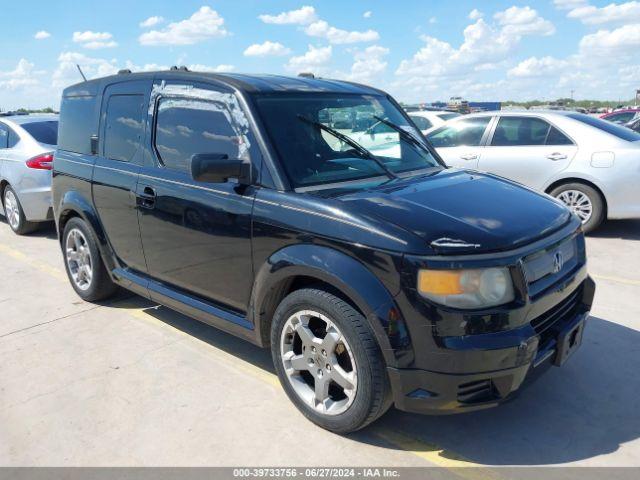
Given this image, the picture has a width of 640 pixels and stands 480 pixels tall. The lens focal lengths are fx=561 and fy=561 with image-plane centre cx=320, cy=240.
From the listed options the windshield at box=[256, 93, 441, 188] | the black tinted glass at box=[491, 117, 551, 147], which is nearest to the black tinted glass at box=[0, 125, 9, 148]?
the windshield at box=[256, 93, 441, 188]

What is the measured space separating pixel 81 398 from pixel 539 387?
296cm

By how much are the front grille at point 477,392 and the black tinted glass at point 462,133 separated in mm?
5927

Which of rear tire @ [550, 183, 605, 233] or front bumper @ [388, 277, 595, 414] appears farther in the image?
rear tire @ [550, 183, 605, 233]

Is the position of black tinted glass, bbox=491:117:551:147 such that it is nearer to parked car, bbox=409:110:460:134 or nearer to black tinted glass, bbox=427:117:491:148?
black tinted glass, bbox=427:117:491:148

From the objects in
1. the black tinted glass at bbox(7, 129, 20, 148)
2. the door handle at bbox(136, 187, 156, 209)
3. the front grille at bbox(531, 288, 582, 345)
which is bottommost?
the front grille at bbox(531, 288, 582, 345)

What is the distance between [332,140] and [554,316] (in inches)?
66.9

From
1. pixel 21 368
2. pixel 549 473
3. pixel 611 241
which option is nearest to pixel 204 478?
pixel 549 473

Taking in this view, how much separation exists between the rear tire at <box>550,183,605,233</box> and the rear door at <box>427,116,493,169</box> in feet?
4.15

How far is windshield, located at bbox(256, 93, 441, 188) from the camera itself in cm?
344

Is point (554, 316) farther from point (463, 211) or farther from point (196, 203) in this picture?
point (196, 203)

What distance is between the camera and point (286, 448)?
10.0 feet

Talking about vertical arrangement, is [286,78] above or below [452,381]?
above

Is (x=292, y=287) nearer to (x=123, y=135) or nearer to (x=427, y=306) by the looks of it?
(x=427, y=306)

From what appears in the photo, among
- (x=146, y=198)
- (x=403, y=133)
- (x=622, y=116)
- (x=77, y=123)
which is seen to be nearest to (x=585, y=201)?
(x=403, y=133)
